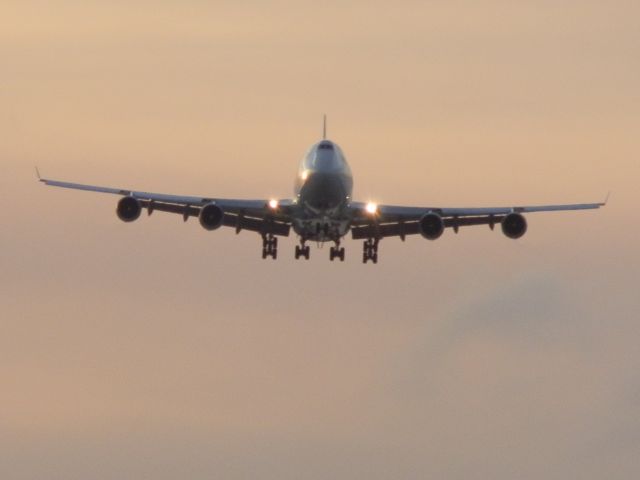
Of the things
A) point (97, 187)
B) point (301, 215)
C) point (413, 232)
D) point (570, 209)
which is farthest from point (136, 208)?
point (570, 209)

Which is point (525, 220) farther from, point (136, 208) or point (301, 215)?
point (136, 208)

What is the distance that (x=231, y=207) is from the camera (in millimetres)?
97438

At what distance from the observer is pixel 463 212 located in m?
98.6

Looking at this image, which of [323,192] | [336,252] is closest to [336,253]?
[336,252]

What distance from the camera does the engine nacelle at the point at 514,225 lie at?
A: 96250 mm

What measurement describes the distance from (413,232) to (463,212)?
13.4ft

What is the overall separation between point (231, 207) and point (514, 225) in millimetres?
14258

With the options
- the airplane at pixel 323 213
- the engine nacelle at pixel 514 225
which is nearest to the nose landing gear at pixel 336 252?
the airplane at pixel 323 213

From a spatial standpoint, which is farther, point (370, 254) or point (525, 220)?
point (370, 254)

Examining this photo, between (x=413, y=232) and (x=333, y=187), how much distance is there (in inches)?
416

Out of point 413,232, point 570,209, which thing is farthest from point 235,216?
point 570,209

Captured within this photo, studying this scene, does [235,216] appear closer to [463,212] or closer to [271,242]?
[271,242]

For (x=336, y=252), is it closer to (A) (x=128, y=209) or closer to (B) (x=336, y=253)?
(B) (x=336, y=253)

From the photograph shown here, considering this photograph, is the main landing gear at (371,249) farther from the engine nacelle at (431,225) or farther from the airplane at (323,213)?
the engine nacelle at (431,225)
